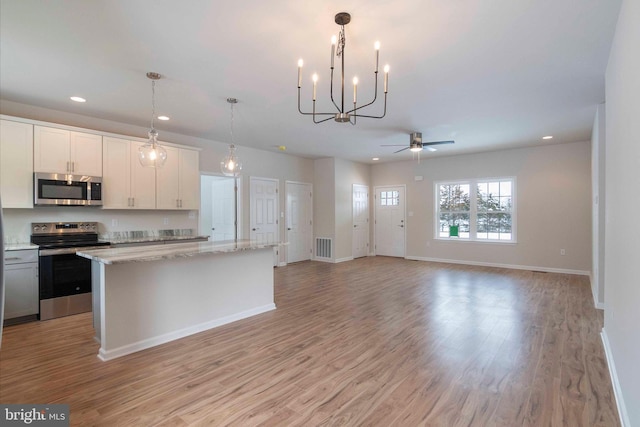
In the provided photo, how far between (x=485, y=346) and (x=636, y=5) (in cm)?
277

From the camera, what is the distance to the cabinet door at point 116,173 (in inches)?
186

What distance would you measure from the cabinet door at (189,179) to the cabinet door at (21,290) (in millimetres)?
2140

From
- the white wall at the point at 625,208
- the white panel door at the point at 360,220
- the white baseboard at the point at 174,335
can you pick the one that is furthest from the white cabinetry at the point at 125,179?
the white wall at the point at 625,208

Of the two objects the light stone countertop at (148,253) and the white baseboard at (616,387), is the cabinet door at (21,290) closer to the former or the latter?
the light stone countertop at (148,253)

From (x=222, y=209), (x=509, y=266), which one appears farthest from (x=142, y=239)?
(x=509, y=266)

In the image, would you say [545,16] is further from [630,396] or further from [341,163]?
[341,163]

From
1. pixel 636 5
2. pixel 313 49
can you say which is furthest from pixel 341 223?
pixel 636 5

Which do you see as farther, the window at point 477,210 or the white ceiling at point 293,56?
the window at point 477,210

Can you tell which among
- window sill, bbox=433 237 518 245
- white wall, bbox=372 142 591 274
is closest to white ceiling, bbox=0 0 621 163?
white wall, bbox=372 142 591 274

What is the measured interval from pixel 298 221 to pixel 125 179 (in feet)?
13.4

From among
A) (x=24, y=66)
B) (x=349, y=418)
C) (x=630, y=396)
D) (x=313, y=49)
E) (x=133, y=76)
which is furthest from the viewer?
(x=133, y=76)

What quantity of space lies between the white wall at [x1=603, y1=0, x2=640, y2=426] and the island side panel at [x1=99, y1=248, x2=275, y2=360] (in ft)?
11.2

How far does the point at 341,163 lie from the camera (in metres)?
8.45

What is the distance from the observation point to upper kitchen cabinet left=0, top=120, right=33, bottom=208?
392cm
